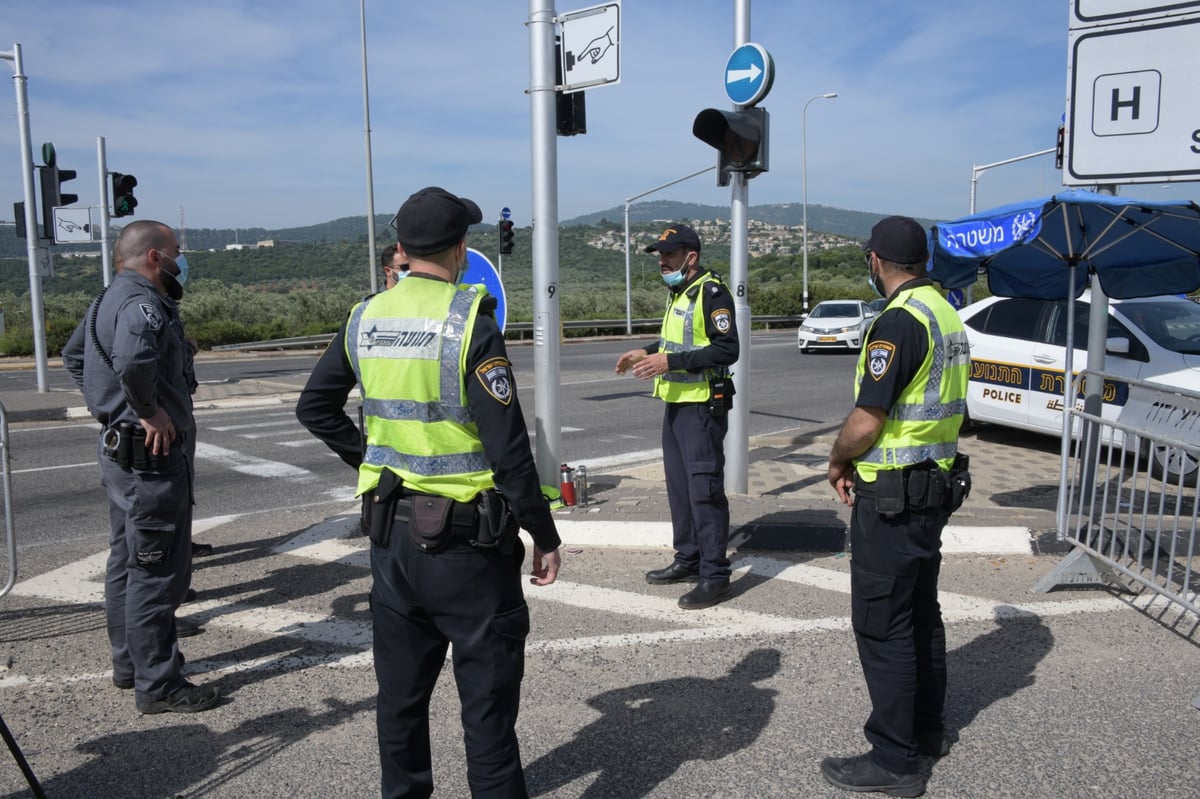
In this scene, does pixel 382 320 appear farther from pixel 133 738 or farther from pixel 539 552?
pixel 133 738

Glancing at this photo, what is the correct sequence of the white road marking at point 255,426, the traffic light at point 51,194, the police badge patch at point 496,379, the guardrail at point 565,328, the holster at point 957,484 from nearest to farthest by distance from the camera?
1. the police badge patch at point 496,379
2. the holster at point 957,484
3. the white road marking at point 255,426
4. the traffic light at point 51,194
5. the guardrail at point 565,328

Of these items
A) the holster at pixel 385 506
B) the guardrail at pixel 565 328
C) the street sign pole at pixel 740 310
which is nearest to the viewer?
the holster at pixel 385 506

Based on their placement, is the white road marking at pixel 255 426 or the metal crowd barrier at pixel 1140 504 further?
the white road marking at pixel 255 426

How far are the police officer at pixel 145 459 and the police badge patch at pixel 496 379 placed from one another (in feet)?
6.91

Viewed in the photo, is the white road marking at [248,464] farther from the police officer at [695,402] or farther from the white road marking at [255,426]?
the police officer at [695,402]

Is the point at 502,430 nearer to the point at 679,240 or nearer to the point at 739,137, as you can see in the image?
the point at 679,240

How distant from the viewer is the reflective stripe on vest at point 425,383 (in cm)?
271

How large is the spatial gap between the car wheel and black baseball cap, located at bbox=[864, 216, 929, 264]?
2031 millimetres

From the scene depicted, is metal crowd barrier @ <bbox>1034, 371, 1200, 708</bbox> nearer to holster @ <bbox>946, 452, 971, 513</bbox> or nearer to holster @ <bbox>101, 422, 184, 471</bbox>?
holster @ <bbox>946, 452, 971, 513</bbox>

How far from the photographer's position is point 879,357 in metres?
3.33

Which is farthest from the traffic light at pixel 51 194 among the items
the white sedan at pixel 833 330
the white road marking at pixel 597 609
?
the white sedan at pixel 833 330

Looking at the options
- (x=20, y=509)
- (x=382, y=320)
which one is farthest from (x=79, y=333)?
(x=20, y=509)

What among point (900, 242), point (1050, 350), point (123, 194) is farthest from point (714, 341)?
point (123, 194)

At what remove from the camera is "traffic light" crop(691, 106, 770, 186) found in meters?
7.04
